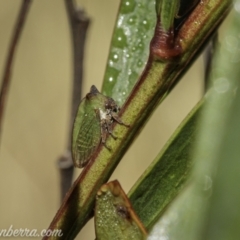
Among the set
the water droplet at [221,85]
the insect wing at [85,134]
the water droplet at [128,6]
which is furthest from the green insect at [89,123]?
the water droplet at [221,85]

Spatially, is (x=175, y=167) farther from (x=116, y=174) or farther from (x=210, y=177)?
(x=116, y=174)

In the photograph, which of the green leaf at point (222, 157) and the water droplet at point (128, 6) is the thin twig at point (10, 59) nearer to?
the water droplet at point (128, 6)

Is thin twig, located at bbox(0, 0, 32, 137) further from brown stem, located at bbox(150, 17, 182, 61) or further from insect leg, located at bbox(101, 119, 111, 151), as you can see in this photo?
brown stem, located at bbox(150, 17, 182, 61)

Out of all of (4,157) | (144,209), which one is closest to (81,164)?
(144,209)

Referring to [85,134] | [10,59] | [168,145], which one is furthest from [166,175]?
[10,59]

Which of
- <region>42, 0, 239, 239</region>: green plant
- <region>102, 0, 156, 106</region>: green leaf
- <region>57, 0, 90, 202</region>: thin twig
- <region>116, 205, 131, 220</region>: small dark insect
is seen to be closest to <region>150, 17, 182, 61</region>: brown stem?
<region>42, 0, 239, 239</region>: green plant

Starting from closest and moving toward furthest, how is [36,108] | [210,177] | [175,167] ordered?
[210,177], [175,167], [36,108]
